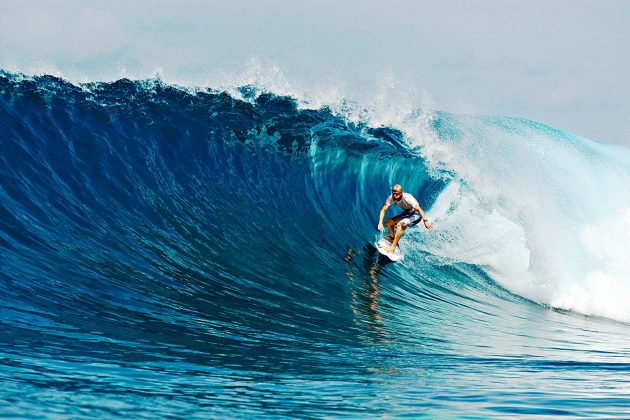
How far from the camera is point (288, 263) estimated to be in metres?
10.2

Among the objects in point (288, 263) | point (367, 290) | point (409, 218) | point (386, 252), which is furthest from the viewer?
point (386, 252)

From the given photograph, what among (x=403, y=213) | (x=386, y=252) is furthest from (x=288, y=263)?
(x=403, y=213)

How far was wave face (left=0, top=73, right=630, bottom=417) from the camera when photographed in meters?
5.16

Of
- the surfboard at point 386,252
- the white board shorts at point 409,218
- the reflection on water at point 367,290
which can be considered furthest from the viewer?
the surfboard at point 386,252

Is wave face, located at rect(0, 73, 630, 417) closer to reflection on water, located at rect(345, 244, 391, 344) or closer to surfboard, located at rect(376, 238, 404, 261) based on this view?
reflection on water, located at rect(345, 244, 391, 344)

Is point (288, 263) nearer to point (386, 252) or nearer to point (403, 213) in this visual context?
point (386, 252)

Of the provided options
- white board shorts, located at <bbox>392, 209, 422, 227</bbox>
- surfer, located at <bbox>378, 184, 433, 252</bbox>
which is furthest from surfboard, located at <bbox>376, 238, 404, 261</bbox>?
white board shorts, located at <bbox>392, 209, 422, 227</bbox>

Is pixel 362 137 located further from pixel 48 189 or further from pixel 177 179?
pixel 48 189

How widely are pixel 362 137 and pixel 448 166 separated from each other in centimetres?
198

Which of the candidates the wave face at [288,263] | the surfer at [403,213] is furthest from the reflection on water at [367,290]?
the surfer at [403,213]

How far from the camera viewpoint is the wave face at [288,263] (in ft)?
16.9

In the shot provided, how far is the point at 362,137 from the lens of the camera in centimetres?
1591

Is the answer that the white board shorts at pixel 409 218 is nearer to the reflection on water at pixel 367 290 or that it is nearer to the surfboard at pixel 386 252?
the surfboard at pixel 386 252

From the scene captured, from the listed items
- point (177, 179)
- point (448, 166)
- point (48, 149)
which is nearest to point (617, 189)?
point (448, 166)
